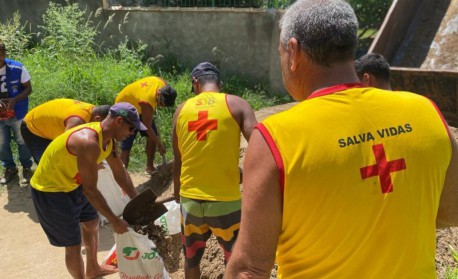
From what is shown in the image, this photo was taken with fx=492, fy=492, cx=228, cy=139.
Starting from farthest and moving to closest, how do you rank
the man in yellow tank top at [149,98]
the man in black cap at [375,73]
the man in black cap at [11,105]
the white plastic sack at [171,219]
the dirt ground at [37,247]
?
1. the man in black cap at [11,105]
2. the man in yellow tank top at [149,98]
3. the white plastic sack at [171,219]
4. the dirt ground at [37,247]
5. the man in black cap at [375,73]

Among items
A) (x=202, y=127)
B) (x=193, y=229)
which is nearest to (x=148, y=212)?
(x=193, y=229)

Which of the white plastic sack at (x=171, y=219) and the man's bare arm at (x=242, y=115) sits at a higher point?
the man's bare arm at (x=242, y=115)

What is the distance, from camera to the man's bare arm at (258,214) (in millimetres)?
1250

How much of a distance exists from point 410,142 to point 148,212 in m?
2.67

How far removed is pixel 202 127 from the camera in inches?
Result: 121

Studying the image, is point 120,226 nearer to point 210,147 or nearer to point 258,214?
point 210,147

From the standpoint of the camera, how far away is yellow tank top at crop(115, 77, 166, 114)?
5566mm

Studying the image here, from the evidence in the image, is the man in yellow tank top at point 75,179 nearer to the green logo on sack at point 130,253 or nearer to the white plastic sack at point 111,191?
the green logo on sack at point 130,253

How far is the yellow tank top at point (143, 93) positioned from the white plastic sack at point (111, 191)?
41.8 inches

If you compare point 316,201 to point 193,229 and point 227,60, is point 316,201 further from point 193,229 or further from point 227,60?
point 227,60

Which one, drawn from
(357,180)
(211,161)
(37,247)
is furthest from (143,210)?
(357,180)

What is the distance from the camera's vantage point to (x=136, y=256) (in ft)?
11.6

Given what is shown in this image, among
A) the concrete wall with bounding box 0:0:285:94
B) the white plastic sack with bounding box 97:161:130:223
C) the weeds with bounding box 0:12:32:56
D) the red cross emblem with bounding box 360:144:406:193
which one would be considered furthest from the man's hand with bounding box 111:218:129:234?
the weeds with bounding box 0:12:32:56

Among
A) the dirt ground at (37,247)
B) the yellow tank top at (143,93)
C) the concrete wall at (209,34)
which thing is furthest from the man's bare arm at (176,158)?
the concrete wall at (209,34)
